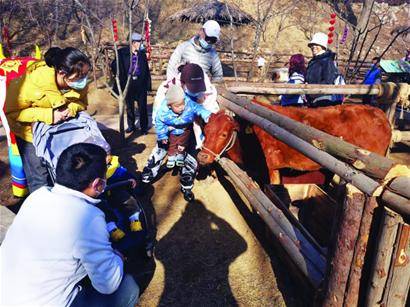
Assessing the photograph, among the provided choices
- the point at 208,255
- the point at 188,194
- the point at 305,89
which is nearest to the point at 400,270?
the point at 208,255

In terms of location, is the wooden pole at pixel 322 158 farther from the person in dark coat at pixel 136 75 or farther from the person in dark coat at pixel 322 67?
the person in dark coat at pixel 136 75

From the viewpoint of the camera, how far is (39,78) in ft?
9.67

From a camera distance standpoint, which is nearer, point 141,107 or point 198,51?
point 198,51

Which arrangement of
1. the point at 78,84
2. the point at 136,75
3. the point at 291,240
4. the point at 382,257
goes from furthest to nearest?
the point at 136,75
the point at 78,84
the point at 291,240
the point at 382,257

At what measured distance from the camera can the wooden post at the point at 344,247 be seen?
167cm

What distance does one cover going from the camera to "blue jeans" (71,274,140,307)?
193cm

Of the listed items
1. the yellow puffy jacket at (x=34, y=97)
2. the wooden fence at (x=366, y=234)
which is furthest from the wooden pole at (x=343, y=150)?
the yellow puffy jacket at (x=34, y=97)

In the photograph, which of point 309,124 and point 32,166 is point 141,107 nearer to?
point 32,166

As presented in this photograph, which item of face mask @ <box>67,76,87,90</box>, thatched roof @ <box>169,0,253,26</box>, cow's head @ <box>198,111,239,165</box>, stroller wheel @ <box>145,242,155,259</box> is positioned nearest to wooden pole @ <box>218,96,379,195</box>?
cow's head @ <box>198,111,239,165</box>

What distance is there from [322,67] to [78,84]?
3717mm

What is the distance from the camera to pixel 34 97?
9.63 ft

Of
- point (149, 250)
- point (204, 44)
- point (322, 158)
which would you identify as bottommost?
point (149, 250)

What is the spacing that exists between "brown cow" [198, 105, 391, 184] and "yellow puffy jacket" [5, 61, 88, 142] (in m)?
1.53

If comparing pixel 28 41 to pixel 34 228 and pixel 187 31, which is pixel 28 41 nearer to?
pixel 187 31
